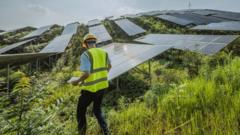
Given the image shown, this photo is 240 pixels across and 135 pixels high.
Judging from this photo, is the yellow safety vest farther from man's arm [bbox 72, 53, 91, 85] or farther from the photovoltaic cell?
the photovoltaic cell

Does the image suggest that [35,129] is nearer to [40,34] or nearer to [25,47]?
[25,47]

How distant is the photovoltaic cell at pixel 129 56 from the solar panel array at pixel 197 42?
155cm

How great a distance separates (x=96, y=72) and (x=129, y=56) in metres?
3.86

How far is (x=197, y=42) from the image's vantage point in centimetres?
1083

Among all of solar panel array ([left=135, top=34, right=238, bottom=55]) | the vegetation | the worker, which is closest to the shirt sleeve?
the worker

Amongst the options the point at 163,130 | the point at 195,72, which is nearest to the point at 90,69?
the point at 163,130

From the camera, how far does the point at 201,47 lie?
988cm

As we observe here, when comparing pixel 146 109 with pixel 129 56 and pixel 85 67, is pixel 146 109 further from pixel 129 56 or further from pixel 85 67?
pixel 129 56

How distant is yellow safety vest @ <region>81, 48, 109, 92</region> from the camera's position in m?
4.84

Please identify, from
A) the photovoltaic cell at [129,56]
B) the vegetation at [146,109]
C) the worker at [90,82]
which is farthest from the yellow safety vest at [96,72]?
the photovoltaic cell at [129,56]

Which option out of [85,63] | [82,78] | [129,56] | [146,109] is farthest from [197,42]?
[82,78]

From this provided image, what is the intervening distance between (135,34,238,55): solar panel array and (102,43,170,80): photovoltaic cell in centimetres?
155

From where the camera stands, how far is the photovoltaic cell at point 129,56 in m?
7.47

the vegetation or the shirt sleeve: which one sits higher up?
the shirt sleeve
